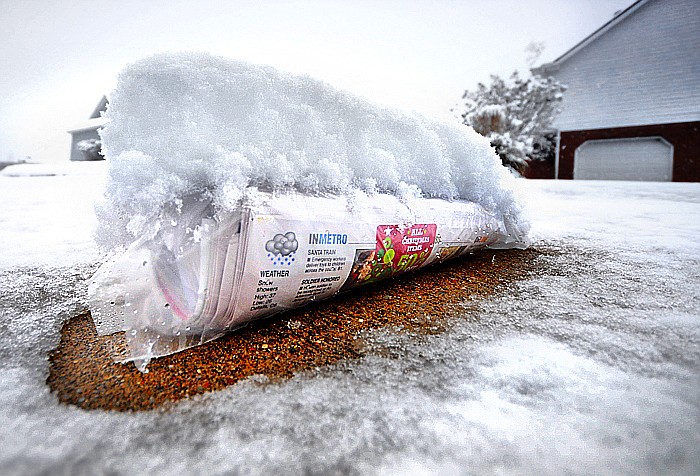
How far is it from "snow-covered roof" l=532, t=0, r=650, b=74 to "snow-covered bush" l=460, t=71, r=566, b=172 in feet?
0.73

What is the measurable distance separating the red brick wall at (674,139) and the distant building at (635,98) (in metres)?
0.01

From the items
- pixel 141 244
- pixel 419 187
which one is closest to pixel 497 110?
pixel 419 187

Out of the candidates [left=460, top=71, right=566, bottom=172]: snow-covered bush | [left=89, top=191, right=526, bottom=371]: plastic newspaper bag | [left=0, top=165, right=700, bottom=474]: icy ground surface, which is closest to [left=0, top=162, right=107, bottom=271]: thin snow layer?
[left=0, top=165, right=700, bottom=474]: icy ground surface

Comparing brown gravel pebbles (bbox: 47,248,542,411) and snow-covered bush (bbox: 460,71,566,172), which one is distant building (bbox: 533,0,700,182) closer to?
snow-covered bush (bbox: 460,71,566,172)

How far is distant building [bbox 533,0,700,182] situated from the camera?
7504 millimetres

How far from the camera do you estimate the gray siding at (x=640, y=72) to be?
7570 millimetres

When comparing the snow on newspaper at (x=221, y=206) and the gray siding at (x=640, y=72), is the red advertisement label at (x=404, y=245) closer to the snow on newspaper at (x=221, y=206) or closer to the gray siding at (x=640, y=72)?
the snow on newspaper at (x=221, y=206)

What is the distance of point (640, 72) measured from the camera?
8.07m

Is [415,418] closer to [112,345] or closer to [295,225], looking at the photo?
[295,225]

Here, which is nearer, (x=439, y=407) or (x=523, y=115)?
(x=439, y=407)

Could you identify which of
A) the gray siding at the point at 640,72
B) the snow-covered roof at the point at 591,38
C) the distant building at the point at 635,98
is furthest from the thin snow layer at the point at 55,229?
the snow-covered roof at the point at 591,38

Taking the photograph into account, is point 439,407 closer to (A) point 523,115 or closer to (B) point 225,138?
(B) point 225,138

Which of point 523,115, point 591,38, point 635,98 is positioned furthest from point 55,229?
point 591,38

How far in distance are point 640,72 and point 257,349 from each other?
1029 cm
